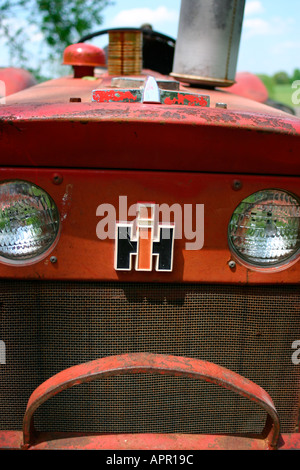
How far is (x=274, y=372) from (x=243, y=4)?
168 cm

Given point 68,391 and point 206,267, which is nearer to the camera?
point 206,267

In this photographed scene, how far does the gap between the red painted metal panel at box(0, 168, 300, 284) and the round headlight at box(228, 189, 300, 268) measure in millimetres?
25

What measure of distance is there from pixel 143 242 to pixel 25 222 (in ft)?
1.04

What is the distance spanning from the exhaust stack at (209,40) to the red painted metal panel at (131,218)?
1195 mm

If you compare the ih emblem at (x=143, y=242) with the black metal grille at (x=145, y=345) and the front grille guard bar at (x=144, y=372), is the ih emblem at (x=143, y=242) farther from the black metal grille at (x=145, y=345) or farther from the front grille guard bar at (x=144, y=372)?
the front grille guard bar at (x=144, y=372)

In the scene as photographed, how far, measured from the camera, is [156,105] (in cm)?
122

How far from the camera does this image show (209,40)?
2.20 m

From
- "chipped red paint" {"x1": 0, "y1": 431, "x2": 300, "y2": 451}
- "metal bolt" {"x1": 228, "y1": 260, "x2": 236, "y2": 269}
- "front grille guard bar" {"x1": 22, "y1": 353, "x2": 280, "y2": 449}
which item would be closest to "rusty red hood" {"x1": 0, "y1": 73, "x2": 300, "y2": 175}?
"metal bolt" {"x1": 228, "y1": 260, "x2": 236, "y2": 269}

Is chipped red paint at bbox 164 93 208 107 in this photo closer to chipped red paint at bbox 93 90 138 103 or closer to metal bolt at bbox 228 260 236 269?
chipped red paint at bbox 93 90 138 103

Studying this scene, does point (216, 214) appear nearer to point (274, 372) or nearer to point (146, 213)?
point (146, 213)

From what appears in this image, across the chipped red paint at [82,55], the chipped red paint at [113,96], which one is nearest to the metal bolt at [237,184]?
the chipped red paint at [113,96]

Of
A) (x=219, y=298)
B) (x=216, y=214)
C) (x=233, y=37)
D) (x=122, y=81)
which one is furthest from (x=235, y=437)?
(x=233, y=37)

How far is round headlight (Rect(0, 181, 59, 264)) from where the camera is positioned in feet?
3.98

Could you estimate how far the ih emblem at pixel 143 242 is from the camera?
1.21 m
